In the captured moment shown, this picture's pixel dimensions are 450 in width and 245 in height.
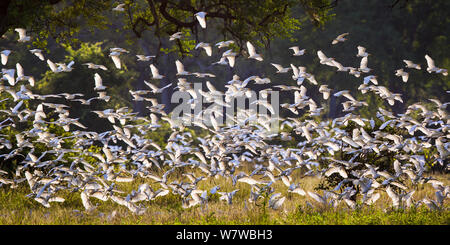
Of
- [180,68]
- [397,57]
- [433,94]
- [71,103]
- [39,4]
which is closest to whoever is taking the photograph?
[180,68]

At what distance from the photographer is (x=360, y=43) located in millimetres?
32438

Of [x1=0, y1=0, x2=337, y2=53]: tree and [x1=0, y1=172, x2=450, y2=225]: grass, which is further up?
[x1=0, y1=0, x2=337, y2=53]: tree

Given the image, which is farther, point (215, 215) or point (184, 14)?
point (184, 14)

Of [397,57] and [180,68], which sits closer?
[180,68]

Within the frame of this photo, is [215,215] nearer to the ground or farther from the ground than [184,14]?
nearer to the ground

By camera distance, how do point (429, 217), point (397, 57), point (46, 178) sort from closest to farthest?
1. point (429, 217)
2. point (46, 178)
3. point (397, 57)

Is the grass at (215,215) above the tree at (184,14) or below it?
below

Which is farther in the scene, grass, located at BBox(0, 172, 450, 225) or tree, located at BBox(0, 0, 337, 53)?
tree, located at BBox(0, 0, 337, 53)

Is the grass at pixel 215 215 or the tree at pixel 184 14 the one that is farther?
Result: the tree at pixel 184 14
